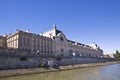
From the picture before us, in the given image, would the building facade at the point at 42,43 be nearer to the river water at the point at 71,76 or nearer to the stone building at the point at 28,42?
the stone building at the point at 28,42

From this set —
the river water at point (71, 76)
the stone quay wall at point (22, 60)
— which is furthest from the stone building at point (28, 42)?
the river water at point (71, 76)

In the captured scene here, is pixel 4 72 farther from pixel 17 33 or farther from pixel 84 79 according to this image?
pixel 17 33


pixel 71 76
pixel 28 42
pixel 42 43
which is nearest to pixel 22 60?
pixel 71 76

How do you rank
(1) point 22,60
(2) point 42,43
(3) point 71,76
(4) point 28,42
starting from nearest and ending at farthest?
(3) point 71,76, (1) point 22,60, (4) point 28,42, (2) point 42,43

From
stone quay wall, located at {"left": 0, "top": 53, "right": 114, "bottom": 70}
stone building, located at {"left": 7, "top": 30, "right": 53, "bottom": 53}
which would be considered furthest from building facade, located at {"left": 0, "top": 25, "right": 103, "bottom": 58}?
stone quay wall, located at {"left": 0, "top": 53, "right": 114, "bottom": 70}

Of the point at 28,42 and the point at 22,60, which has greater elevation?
the point at 28,42

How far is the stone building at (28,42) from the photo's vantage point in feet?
208

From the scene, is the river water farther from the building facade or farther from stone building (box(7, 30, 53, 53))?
stone building (box(7, 30, 53, 53))

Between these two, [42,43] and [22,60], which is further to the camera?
[42,43]

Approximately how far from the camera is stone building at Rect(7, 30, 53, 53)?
6347 cm

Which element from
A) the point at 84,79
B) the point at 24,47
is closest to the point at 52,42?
the point at 24,47

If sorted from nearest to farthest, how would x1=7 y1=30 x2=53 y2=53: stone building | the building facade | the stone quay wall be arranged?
the stone quay wall < x1=7 y1=30 x2=53 y2=53: stone building < the building facade

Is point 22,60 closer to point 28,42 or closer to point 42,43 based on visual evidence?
point 28,42

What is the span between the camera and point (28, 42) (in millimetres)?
66812
